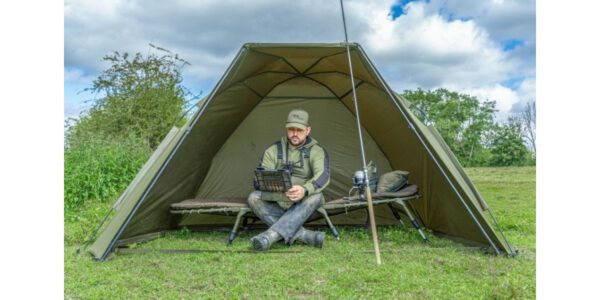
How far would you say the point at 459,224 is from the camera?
16.0 feet

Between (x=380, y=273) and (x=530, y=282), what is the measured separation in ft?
3.06

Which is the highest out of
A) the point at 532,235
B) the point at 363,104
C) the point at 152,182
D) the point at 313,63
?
the point at 313,63

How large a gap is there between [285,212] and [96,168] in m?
4.19

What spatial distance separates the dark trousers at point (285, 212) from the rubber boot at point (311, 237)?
0.16ft

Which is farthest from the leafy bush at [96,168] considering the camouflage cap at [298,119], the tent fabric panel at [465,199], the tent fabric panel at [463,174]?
the tent fabric panel at [465,199]

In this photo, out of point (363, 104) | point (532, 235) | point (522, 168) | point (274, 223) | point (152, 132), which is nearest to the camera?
point (274, 223)

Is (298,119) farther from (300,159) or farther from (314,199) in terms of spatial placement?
(314,199)

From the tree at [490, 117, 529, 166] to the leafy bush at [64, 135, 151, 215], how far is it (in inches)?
299

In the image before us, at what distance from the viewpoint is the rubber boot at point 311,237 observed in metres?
4.62

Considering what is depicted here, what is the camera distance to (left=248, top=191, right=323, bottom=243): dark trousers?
4.68 meters

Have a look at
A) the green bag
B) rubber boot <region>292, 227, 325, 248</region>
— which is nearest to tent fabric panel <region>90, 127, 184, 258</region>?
rubber boot <region>292, 227, 325, 248</region>
